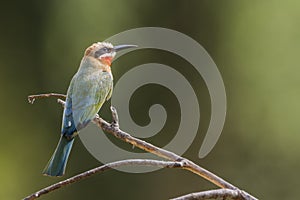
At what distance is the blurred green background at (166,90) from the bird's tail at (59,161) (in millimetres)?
1887

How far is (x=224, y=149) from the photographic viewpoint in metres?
3.40

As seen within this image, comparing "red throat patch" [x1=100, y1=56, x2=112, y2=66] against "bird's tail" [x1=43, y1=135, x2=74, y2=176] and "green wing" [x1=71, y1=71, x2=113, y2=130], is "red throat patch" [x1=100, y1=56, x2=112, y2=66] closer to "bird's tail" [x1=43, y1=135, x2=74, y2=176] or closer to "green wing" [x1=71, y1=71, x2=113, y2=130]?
"green wing" [x1=71, y1=71, x2=113, y2=130]

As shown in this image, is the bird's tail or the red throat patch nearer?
the bird's tail

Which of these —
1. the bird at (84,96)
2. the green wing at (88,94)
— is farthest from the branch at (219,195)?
the green wing at (88,94)

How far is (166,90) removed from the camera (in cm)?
325

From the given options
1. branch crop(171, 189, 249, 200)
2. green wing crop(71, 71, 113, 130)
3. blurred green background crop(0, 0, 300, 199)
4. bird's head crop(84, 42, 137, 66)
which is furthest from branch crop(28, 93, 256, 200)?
blurred green background crop(0, 0, 300, 199)

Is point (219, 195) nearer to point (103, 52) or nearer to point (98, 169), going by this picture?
point (98, 169)

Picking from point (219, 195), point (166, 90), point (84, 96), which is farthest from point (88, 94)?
point (166, 90)

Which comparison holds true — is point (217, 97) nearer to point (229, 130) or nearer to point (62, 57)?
point (229, 130)

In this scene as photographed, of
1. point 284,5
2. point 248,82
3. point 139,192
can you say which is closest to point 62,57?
point 139,192

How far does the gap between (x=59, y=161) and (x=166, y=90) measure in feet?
7.45

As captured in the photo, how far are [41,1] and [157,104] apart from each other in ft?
2.57

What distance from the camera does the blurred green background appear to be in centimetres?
311

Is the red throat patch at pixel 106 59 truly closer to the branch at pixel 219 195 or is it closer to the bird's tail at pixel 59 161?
the bird's tail at pixel 59 161
